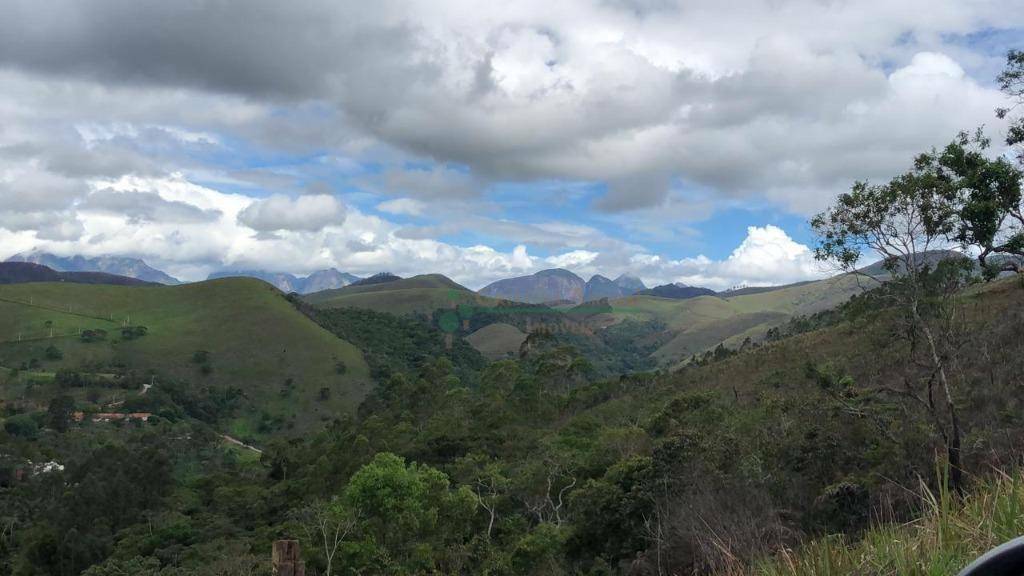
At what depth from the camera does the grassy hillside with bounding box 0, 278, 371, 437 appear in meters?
106

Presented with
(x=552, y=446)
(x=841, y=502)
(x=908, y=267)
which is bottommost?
(x=552, y=446)

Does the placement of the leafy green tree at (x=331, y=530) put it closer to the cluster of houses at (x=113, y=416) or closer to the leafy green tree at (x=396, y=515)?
the leafy green tree at (x=396, y=515)

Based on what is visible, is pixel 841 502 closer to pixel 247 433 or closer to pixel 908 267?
pixel 908 267

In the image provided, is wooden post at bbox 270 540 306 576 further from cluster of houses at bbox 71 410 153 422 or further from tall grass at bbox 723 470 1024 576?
cluster of houses at bbox 71 410 153 422

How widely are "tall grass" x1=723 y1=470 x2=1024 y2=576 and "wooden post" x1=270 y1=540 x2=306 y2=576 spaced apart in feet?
18.1

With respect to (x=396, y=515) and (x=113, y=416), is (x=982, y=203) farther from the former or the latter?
(x=113, y=416)

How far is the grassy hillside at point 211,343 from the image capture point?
348ft

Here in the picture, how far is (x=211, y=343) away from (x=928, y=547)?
132533mm

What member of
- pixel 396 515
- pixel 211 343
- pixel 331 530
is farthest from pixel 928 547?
pixel 211 343

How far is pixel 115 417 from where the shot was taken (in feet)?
305

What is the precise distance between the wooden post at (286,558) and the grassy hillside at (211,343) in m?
94.6

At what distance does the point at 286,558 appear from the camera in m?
7.89

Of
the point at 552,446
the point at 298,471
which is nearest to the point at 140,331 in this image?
the point at 298,471

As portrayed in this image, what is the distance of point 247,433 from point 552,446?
7156cm
